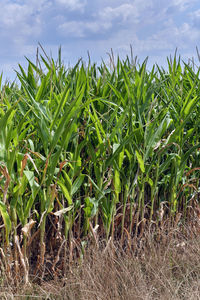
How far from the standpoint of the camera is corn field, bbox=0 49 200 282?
1872 mm

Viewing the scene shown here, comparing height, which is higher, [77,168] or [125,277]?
[77,168]

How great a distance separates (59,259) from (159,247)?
591 millimetres

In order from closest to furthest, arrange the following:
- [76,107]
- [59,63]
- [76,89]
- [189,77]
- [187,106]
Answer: [76,107] → [76,89] → [187,106] → [59,63] → [189,77]

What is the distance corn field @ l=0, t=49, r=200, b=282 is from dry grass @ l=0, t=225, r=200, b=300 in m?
0.08

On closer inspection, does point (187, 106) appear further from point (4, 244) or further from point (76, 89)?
point (4, 244)

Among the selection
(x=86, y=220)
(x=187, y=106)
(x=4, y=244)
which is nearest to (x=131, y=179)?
(x=86, y=220)

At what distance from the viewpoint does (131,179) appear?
230cm

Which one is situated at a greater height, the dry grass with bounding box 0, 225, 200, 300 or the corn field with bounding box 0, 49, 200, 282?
the corn field with bounding box 0, 49, 200, 282

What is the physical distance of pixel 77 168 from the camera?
79.0 inches

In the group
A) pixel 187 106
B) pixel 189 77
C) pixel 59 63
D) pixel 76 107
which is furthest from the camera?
pixel 189 77

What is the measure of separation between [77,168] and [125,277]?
0.61 meters

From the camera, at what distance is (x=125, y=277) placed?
1.92 meters

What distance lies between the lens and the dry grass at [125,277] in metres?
1.85

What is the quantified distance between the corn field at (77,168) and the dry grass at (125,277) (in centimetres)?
8
